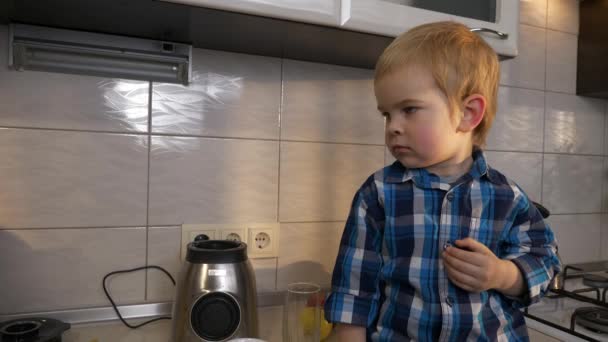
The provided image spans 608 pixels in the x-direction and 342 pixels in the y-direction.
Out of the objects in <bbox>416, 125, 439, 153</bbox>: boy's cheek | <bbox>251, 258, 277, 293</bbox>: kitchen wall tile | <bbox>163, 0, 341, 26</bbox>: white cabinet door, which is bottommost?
<bbox>251, 258, 277, 293</bbox>: kitchen wall tile

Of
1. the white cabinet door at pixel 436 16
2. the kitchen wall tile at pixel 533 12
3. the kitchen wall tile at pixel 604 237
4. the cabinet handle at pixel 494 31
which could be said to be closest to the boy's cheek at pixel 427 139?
the white cabinet door at pixel 436 16

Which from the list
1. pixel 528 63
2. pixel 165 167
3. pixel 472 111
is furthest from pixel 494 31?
pixel 165 167

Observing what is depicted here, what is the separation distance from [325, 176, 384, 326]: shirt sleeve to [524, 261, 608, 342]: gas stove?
536mm

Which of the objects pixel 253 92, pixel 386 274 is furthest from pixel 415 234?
pixel 253 92

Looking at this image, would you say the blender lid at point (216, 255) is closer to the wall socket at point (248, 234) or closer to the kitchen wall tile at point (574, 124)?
the wall socket at point (248, 234)

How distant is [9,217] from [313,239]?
0.69 meters

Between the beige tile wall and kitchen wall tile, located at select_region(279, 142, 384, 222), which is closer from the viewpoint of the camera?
the beige tile wall

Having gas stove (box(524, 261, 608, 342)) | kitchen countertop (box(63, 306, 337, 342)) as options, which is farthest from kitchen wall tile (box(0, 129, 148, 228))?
gas stove (box(524, 261, 608, 342))

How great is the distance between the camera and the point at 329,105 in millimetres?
1154

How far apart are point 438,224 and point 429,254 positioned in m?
0.05

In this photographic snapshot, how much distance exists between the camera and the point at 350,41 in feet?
3.03

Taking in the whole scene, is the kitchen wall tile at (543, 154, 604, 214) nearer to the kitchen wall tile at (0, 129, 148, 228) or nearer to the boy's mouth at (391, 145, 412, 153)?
the boy's mouth at (391, 145, 412, 153)

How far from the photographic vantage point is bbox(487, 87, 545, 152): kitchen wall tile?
1396 millimetres

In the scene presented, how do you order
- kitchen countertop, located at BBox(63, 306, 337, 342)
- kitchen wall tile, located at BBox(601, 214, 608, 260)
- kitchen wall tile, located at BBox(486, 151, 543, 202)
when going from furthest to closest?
kitchen wall tile, located at BBox(601, 214, 608, 260) < kitchen wall tile, located at BBox(486, 151, 543, 202) < kitchen countertop, located at BBox(63, 306, 337, 342)
